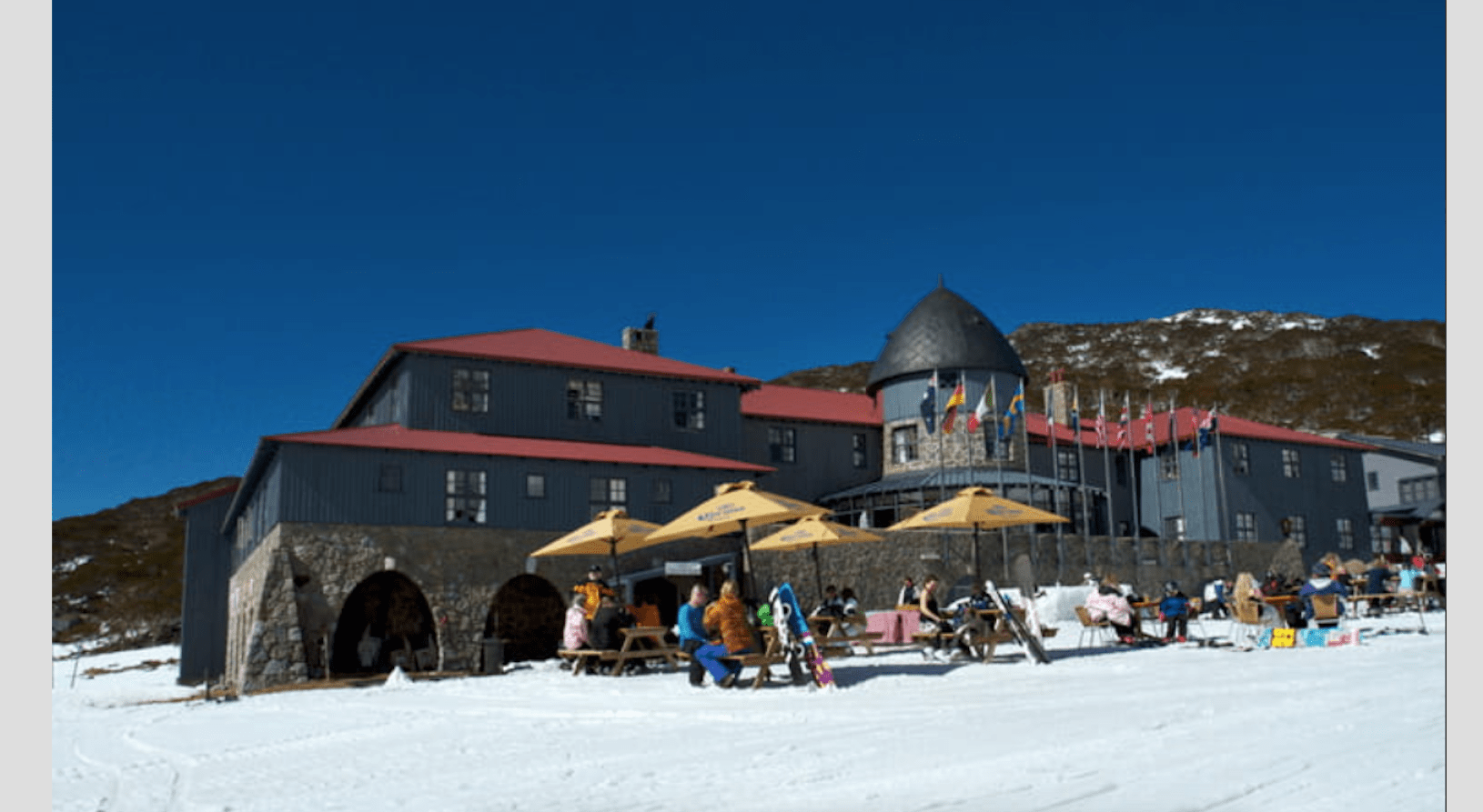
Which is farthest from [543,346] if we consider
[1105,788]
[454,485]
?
[1105,788]

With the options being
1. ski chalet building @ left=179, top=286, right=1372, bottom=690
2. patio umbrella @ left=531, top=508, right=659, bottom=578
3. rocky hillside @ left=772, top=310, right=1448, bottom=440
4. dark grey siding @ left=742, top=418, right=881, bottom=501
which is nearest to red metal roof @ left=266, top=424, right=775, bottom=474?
ski chalet building @ left=179, top=286, right=1372, bottom=690

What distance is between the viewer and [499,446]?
28.4 meters

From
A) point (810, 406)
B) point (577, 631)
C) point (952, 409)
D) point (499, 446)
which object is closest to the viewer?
point (577, 631)

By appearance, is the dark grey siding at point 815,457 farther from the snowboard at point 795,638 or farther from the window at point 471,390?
the snowboard at point 795,638

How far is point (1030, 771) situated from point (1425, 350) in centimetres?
13063

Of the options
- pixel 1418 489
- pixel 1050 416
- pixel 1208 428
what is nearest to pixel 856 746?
pixel 1050 416

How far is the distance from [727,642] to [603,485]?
15459mm

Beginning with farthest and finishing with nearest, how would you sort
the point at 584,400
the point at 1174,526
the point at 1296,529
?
the point at 1174,526 → the point at 1296,529 → the point at 584,400

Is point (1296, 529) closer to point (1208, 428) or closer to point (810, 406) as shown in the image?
point (1208, 428)

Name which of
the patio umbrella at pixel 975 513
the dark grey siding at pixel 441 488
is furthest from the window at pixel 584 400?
the patio umbrella at pixel 975 513

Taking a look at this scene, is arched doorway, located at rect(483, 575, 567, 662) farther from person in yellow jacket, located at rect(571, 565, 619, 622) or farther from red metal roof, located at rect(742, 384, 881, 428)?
red metal roof, located at rect(742, 384, 881, 428)

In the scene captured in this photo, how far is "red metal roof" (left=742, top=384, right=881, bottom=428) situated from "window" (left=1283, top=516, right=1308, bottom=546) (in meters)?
15.7

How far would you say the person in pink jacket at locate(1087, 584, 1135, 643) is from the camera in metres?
19.4

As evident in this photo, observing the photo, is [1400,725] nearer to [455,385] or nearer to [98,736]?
[98,736]
